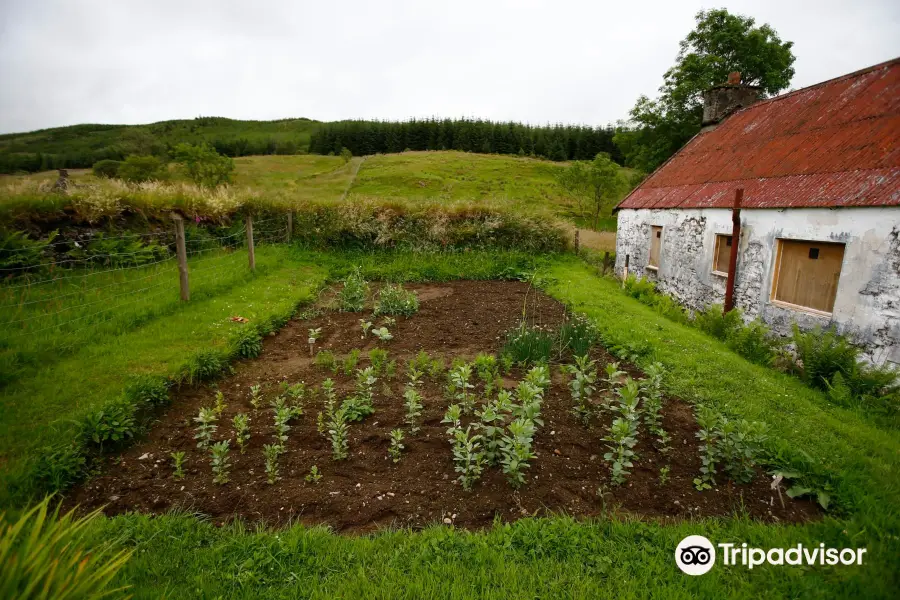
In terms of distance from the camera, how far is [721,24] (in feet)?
76.9

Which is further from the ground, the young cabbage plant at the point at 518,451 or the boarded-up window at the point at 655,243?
the boarded-up window at the point at 655,243

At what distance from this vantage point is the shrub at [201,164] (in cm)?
3453

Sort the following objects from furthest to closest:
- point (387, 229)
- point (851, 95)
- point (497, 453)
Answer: point (387, 229), point (851, 95), point (497, 453)

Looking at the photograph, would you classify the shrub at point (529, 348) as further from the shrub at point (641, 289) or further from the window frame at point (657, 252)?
the window frame at point (657, 252)

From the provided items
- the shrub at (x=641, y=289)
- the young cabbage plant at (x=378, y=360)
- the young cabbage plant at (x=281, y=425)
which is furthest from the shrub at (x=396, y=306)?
the shrub at (x=641, y=289)

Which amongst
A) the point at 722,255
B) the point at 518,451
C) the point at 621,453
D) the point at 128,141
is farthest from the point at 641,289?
the point at 128,141

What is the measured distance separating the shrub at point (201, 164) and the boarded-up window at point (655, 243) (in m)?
32.8

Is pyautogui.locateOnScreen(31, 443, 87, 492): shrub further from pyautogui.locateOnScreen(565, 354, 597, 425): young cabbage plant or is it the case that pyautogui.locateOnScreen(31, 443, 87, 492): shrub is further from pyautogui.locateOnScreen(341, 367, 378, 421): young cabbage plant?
pyautogui.locateOnScreen(565, 354, 597, 425): young cabbage plant

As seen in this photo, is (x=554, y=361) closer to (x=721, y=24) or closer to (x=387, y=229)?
(x=387, y=229)

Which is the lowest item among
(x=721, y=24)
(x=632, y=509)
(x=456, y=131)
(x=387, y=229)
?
(x=632, y=509)

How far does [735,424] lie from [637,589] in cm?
256

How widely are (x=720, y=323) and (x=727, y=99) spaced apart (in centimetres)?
989

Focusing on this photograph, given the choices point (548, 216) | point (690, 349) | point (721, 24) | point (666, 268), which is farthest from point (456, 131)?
point (690, 349)

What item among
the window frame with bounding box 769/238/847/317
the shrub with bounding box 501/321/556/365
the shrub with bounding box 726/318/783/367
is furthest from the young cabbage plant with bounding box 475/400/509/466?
the window frame with bounding box 769/238/847/317
